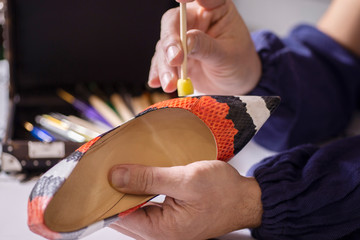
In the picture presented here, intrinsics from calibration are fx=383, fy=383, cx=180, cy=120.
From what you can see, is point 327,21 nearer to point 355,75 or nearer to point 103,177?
point 355,75

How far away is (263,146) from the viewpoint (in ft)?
1.73

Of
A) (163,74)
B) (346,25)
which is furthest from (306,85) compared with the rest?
(163,74)

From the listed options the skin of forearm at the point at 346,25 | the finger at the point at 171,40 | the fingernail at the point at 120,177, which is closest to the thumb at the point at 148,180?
the fingernail at the point at 120,177

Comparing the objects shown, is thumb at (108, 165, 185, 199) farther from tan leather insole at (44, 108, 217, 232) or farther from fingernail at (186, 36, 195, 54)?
fingernail at (186, 36, 195, 54)

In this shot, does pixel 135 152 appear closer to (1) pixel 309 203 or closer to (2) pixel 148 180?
(2) pixel 148 180


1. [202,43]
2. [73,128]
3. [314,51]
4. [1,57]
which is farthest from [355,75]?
[1,57]

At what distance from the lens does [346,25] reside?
578 mm

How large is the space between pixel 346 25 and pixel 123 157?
0.43m

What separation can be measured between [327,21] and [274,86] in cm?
19

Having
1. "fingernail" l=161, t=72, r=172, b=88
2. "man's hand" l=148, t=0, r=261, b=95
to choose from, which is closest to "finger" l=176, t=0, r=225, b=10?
"man's hand" l=148, t=0, r=261, b=95

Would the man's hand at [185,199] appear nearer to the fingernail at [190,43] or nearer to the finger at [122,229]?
the finger at [122,229]

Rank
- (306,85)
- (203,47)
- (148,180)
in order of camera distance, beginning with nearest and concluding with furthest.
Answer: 1. (148,180)
2. (203,47)
3. (306,85)

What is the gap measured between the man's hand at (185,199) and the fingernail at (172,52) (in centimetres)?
10

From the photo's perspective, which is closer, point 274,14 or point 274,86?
point 274,86
